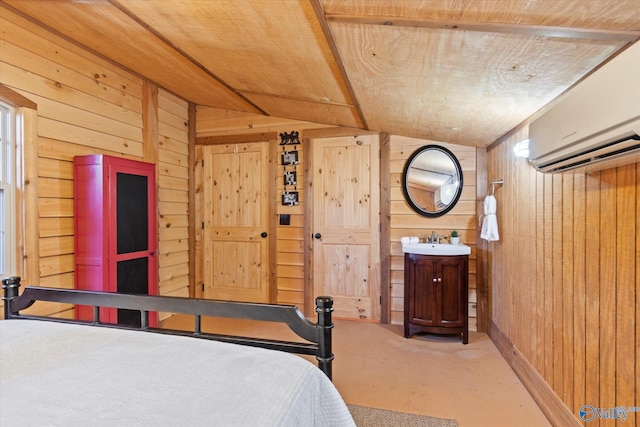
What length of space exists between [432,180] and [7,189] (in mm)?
3568

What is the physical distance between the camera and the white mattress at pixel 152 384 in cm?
77

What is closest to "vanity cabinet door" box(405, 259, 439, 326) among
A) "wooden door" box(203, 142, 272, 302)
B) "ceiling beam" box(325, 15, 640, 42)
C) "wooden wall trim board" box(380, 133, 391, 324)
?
"wooden wall trim board" box(380, 133, 391, 324)

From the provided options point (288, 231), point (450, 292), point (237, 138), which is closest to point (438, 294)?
point (450, 292)

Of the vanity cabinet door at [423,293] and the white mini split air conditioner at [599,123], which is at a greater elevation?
the white mini split air conditioner at [599,123]

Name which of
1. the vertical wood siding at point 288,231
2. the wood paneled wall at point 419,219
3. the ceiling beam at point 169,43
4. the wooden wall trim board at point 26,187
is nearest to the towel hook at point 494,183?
the wood paneled wall at point 419,219

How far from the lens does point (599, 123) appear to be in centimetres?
111

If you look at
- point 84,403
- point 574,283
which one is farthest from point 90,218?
point 574,283

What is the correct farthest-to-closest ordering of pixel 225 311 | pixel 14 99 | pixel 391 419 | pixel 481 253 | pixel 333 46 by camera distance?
1. pixel 481 253
2. pixel 14 99
3. pixel 391 419
4. pixel 333 46
5. pixel 225 311

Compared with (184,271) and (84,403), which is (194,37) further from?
(184,271)

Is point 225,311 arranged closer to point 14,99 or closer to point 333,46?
point 333,46

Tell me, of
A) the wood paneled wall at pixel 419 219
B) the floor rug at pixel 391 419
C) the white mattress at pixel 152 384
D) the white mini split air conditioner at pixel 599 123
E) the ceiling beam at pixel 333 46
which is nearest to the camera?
the white mattress at pixel 152 384

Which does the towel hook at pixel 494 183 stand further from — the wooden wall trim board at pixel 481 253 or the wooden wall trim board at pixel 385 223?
the wooden wall trim board at pixel 385 223

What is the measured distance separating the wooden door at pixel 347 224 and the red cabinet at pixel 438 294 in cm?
57

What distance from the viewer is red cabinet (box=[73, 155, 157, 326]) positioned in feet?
8.60
